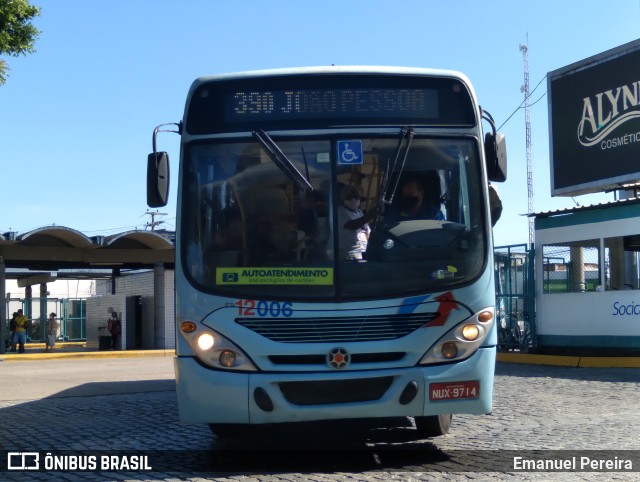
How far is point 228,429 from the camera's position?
806 centimetres

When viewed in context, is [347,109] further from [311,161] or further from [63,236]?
[63,236]

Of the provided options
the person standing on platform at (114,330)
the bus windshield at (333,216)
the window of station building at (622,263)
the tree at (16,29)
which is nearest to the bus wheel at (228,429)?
the bus windshield at (333,216)

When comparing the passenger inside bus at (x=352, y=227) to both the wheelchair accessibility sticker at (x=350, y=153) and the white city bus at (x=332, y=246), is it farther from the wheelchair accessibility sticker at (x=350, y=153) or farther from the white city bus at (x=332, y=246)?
the wheelchair accessibility sticker at (x=350, y=153)

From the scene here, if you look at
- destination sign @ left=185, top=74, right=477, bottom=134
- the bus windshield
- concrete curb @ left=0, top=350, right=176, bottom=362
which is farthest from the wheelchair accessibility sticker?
concrete curb @ left=0, top=350, right=176, bottom=362

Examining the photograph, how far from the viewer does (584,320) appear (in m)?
18.7

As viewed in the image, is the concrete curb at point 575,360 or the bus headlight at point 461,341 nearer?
the bus headlight at point 461,341

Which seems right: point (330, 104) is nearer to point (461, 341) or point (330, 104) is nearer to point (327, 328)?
point (327, 328)

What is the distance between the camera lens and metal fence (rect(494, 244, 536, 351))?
20109 millimetres

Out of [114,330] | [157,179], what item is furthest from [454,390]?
[114,330]

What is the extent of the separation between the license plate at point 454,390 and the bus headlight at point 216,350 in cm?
138

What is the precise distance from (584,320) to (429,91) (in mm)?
12608

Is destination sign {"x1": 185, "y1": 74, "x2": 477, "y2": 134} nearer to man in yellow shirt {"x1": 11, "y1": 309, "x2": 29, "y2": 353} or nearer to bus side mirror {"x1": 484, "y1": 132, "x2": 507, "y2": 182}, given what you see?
bus side mirror {"x1": 484, "y1": 132, "x2": 507, "y2": 182}

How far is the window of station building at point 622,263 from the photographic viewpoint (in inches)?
704

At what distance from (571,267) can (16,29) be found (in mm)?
12736
